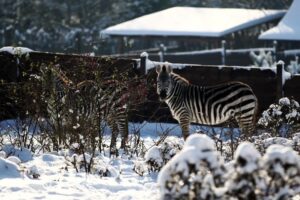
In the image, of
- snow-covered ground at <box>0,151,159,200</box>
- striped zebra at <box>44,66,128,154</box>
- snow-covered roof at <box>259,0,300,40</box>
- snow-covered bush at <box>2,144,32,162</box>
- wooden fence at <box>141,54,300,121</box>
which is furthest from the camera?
snow-covered roof at <box>259,0,300,40</box>

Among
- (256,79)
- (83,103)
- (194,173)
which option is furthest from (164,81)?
(194,173)

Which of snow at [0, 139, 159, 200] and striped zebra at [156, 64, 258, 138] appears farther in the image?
striped zebra at [156, 64, 258, 138]

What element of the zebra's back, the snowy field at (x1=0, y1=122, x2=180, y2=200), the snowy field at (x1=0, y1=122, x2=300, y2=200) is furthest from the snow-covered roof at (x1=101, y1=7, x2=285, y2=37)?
the snowy field at (x1=0, y1=122, x2=180, y2=200)

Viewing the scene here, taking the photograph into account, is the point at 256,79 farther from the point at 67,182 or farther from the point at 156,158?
the point at 67,182

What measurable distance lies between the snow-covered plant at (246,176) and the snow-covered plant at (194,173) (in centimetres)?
13

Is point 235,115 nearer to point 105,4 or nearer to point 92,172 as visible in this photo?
point 92,172

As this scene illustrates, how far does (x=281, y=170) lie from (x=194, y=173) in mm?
584

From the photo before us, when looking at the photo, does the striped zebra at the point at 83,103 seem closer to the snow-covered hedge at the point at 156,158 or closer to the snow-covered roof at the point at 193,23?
the snow-covered hedge at the point at 156,158

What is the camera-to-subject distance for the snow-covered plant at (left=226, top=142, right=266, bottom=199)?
474 cm

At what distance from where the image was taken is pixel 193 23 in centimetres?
4125

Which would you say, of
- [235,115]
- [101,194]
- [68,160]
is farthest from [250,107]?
[101,194]

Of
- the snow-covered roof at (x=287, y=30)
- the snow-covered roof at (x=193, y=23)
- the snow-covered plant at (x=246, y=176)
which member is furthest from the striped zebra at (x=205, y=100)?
the snow-covered roof at (x=193, y=23)

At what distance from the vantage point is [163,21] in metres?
42.3

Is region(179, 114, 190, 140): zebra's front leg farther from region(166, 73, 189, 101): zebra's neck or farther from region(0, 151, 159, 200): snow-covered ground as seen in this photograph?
region(0, 151, 159, 200): snow-covered ground
